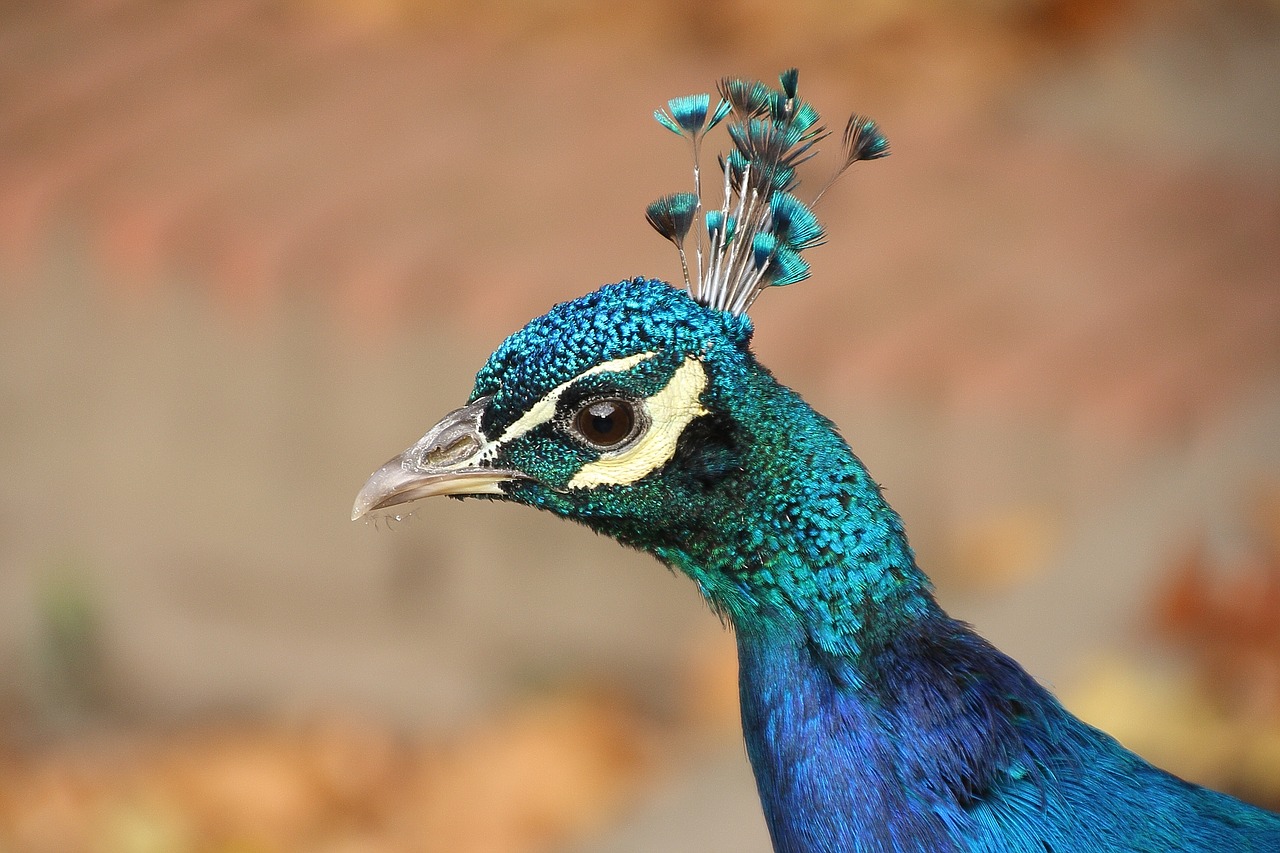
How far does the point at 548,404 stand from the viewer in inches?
44.8

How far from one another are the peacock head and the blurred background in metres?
1.33

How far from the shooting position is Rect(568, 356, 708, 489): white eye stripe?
3.68 ft

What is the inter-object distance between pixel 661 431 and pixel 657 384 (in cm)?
4

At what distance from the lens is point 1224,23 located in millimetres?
3496

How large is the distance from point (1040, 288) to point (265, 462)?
1.44m

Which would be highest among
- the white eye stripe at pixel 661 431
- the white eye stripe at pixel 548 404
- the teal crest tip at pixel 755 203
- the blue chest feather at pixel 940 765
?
the teal crest tip at pixel 755 203

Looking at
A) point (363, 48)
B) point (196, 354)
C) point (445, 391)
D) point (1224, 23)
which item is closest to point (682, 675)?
point (445, 391)

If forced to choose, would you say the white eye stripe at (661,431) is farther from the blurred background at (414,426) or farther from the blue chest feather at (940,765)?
the blurred background at (414,426)

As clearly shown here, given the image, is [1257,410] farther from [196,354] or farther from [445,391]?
[196,354]

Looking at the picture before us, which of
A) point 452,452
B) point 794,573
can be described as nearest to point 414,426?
point 452,452

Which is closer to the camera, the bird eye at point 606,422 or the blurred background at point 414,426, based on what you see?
the bird eye at point 606,422

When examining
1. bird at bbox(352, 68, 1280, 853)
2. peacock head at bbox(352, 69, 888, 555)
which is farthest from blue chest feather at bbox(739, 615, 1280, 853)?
peacock head at bbox(352, 69, 888, 555)

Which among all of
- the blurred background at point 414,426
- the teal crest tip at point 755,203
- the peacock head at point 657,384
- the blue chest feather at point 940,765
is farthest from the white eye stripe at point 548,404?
the blurred background at point 414,426

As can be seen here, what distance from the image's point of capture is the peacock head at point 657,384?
1.12m
